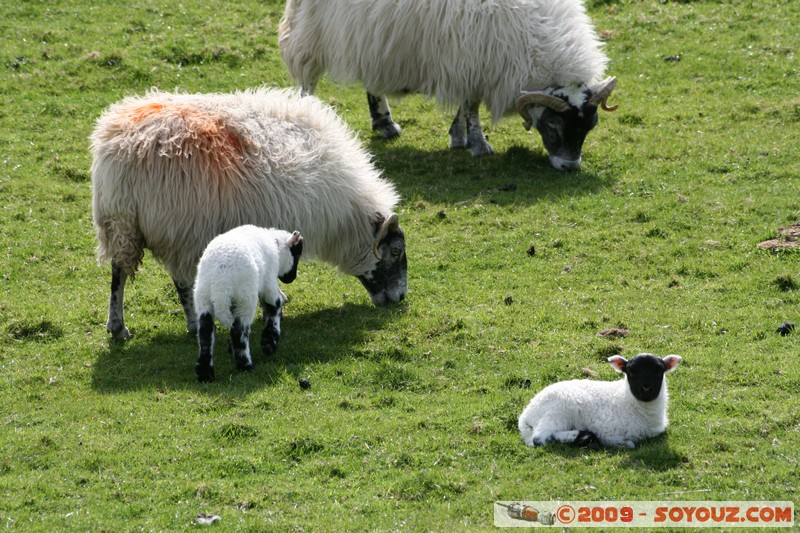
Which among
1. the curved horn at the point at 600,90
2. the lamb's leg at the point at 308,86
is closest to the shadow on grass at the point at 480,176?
the curved horn at the point at 600,90

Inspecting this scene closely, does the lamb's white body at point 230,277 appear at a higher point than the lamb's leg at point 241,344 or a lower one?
higher

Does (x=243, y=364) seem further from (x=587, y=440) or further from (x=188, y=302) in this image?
(x=587, y=440)

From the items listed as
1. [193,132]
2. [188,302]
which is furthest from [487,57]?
[188,302]

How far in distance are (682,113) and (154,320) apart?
9844 millimetres

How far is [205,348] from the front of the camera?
10.2 metres

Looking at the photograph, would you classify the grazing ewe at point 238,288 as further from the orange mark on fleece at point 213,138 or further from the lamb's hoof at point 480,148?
the lamb's hoof at point 480,148

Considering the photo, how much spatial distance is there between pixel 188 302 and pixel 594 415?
517cm

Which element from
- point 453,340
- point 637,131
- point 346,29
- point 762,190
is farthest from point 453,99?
point 453,340

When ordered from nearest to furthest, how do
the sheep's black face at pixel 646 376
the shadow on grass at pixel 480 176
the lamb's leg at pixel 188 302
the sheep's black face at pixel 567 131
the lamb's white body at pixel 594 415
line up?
1. the sheep's black face at pixel 646 376
2. the lamb's white body at pixel 594 415
3. the lamb's leg at pixel 188 302
4. the shadow on grass at pixel 480 176
5. the sheep's black face at pixel 567 131

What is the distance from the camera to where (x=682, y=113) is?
1788 centimetres

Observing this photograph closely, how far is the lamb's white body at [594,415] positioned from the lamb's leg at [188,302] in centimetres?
464

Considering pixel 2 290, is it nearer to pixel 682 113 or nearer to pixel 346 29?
pixel 346 29

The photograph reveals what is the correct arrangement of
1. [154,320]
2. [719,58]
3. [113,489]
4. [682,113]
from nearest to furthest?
[113,489]
[154,320]
[682,113]
[719,58]

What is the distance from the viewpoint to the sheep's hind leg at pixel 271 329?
36.0ft
